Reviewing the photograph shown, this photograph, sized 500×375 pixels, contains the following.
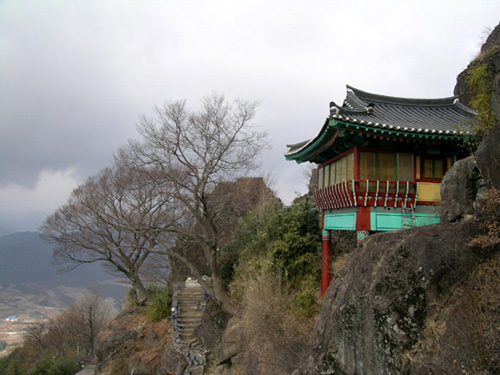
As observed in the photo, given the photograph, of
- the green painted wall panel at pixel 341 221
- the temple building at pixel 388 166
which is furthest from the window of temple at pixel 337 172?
the green painted wall panel at pixel 341 221

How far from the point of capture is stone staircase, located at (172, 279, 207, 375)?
15.6 metres

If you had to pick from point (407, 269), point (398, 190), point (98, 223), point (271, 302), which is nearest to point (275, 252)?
point (271, 302)

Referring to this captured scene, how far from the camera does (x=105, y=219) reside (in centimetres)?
1986

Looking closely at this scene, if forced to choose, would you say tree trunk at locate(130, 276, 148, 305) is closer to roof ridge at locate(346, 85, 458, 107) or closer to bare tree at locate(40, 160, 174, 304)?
bare tree at locate(40, 160, 174, 304)

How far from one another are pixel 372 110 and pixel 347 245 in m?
7.13

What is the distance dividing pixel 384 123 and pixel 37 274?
151 m

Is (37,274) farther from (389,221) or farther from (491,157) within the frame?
(491,157)

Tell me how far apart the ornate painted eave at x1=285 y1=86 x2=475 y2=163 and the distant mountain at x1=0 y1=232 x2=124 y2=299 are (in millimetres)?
101076

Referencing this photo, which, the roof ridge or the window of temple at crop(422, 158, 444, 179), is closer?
the window of temple at crop(422, 158, 444, 179)

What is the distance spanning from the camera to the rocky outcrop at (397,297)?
16.7 ft

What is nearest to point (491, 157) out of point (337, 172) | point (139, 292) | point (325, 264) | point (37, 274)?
point (337, 172)

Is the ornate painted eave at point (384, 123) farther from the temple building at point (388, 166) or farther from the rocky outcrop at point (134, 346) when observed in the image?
the rocky outcrop at point (134, 346)

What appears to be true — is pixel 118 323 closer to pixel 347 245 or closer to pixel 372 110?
pixel 347 245

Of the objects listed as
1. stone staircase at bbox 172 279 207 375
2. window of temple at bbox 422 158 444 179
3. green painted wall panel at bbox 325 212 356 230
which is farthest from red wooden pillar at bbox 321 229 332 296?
stone staircase at bbox 172 279 207 375
